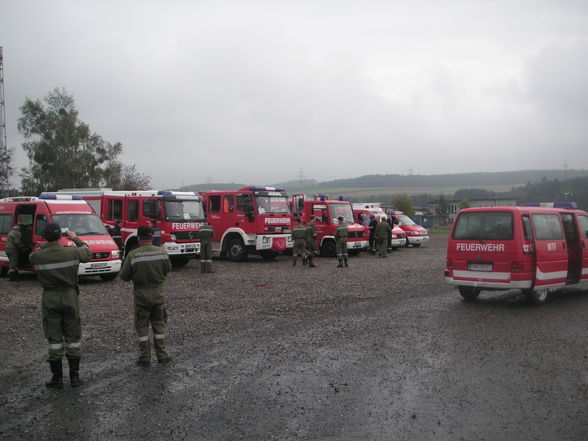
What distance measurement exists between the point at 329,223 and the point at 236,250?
14.4 ft

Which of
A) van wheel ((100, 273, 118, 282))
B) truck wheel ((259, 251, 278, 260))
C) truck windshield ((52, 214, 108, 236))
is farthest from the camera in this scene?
truck wheel ((259, 251, 278, 260))

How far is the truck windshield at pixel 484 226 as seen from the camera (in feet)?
34.9

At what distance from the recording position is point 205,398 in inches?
218

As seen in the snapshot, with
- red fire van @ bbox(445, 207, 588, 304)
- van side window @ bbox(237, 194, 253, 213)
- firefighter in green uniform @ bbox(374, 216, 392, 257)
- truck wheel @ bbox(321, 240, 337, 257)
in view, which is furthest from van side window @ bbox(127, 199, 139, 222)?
red fire van @ bbox(445, 207, 588, 304)

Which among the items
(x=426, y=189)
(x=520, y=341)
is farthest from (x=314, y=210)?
(x=426, y=189)

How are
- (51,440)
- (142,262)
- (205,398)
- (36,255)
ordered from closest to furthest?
(51,440) < (205,398) < (36,255) < (142,262)

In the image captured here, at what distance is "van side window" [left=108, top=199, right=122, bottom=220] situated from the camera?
60.6ft

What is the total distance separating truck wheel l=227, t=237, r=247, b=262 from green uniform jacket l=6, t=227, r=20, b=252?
25.7 ft

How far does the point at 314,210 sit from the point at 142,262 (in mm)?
16692

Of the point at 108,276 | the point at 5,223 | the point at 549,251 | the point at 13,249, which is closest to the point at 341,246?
the point at 108,276

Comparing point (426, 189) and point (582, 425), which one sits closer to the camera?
point (582, 425)

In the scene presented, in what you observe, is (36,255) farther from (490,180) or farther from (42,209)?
(490,180)

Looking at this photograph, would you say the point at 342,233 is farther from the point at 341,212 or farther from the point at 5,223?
the point at 5,223

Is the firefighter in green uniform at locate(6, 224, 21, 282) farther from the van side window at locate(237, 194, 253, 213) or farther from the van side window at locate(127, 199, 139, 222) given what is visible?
the van side window at locate(237, 194, 253, 213)
